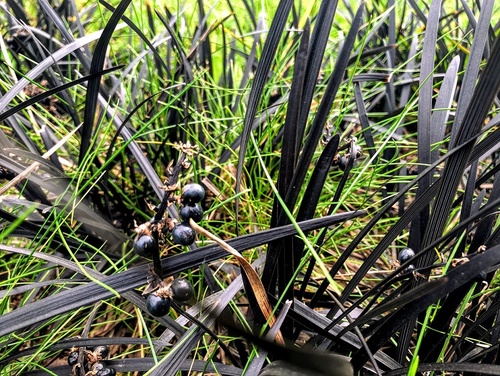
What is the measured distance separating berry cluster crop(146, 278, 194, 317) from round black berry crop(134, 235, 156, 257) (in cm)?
5

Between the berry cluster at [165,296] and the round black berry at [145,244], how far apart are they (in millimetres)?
47

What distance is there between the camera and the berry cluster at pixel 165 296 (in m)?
0.57

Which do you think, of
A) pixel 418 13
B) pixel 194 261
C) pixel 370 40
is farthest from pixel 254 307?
pixel 370 40

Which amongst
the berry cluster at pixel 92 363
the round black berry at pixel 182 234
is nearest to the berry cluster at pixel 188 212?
the round black berry at pixel 182 234

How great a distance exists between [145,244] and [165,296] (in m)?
0.07

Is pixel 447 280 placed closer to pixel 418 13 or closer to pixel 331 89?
pixel 331 89

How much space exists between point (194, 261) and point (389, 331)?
11.0 inches

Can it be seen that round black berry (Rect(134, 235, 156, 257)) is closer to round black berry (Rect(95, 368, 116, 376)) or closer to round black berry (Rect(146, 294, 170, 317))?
round black berry (Rect(146, 294, 170, 317))

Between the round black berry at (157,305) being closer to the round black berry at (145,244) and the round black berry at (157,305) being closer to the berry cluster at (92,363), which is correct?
the round black berry at (145,244)

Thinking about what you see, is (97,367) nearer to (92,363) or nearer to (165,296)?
(92,363)

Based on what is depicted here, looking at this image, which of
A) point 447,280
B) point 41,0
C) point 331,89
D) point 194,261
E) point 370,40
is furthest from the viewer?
point 370,40

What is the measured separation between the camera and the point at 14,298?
3.86ft

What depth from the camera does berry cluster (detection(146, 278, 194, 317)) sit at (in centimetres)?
57

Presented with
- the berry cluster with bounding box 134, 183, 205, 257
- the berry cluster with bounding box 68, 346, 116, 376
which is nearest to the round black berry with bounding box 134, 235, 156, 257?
the berry cluster with bounding box 134, 183, 205, 257
